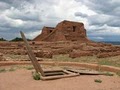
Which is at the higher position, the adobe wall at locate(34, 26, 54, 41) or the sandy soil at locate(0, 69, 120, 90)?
the adobe wall at locate(34, 26, 54, 41)

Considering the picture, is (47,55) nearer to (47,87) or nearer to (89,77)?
(89,77)

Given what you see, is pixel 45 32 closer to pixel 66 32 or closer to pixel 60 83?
pixel 66 32

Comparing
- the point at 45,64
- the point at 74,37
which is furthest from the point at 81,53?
the point at 74,37

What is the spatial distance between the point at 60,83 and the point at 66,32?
32128mm

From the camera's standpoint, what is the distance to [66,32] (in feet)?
129

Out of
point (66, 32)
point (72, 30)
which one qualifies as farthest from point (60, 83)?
point (72, 30)

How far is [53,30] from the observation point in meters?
40.8

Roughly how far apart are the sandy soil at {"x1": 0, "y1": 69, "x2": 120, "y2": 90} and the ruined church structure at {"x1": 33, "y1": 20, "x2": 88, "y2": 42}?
30.0 m

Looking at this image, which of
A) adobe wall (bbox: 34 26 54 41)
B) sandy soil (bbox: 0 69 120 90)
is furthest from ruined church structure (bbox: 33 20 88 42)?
sandy soil (bbox: 0 69 120 90)

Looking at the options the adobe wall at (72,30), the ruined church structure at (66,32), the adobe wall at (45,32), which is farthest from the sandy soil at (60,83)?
the adobe wall at (45,32)

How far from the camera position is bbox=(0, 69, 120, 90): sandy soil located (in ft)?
22.5

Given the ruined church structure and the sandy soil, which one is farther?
the ruined church structure

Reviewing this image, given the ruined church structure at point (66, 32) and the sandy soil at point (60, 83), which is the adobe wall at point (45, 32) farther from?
the sandy soil at point (60, 83)

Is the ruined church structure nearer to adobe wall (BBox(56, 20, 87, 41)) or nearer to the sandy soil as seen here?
adobe wall (BBox(56, 20, 87, 41))
